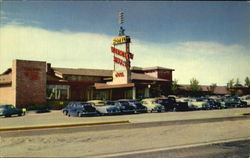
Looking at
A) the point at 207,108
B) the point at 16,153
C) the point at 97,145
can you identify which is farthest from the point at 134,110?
the point at 16,153

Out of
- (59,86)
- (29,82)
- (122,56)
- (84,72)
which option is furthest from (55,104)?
(84,72)

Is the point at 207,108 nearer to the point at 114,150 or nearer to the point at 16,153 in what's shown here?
the point at 114,150

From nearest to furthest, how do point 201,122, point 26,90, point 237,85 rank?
1. point 201,122
2. point 26,90
3. point 237,85

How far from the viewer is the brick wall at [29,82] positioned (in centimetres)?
3728

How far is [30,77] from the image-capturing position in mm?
38438

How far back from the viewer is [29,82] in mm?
38344

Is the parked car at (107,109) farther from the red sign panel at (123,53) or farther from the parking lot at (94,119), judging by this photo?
the red sign panel at (123,53)

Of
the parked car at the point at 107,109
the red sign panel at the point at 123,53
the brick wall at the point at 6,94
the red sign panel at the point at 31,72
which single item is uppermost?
the red sign panel at the point at 123,53

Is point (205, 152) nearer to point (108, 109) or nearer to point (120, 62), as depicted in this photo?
point (108, 109)

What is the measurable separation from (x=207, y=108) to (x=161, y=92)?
23144 millimetres

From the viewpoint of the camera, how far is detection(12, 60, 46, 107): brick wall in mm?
37281

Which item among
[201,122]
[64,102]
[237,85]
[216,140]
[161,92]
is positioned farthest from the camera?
[237,85]

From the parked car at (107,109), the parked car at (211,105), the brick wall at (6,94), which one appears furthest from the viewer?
the brick wall at (6,94)

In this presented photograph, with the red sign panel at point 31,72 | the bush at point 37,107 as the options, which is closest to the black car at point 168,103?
the bush at point 37,107
